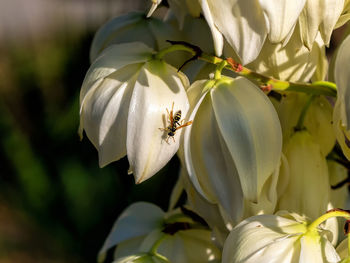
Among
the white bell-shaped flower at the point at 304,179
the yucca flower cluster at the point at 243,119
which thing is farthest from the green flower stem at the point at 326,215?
the white bell-shaped flower at the point at 304,179

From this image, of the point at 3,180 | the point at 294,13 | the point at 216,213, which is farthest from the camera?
the point at 3,180

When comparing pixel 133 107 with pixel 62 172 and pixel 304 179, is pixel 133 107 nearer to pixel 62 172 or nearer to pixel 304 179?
pixel 304 179

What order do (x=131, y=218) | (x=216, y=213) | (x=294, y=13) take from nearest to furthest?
(x=294, y=13) < (x=216, y=213) < (x=131, y=218)

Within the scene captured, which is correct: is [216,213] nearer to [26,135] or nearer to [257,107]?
[257,107]

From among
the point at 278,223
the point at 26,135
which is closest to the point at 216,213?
the point at 278,223

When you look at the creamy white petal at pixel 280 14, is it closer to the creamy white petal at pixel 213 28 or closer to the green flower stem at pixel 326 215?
the creamy white petal at pixel 213 28

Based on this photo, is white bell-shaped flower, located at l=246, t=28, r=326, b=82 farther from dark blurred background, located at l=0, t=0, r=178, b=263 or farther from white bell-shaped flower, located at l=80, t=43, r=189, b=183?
dark blurred background, located at l=0, t=0, r=178, b=263

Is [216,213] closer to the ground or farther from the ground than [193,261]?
farther from the ground
